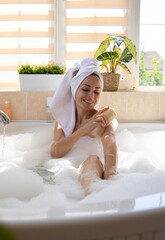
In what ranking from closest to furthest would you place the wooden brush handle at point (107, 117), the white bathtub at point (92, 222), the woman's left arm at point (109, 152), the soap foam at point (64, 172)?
1. the white bathtub at point (92, 222)
2. the soap foam at point (64, 172)
3. the woman's left arm at point (109, 152)
4. the wooden brush handle at point (107, 117)

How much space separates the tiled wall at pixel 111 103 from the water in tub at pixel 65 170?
0.54 feet

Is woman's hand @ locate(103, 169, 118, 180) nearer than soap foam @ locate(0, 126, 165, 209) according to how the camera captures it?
No

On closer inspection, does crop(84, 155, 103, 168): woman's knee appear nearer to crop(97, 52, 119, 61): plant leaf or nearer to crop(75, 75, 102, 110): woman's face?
crop(75, 75, 102, 110): woman's face

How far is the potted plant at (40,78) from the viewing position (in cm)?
263

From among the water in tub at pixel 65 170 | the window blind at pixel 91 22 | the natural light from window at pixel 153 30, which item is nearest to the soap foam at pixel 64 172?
the water in tub at pixel 65 170

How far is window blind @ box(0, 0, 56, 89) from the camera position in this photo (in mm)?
2957

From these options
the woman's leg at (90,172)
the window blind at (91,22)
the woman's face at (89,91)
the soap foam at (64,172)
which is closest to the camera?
the soap foam at (64,172)

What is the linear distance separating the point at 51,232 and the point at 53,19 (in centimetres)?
261

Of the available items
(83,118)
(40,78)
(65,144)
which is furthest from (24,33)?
(65,144)

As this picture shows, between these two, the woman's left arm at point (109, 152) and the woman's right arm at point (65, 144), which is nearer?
the woman's left arm at point (109, 152)

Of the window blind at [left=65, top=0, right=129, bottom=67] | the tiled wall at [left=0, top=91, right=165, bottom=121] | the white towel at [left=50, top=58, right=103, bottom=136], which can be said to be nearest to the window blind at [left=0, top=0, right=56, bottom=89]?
the window blind at [left=65, top=0, right=129, bottom=67]

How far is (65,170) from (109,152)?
258 mm

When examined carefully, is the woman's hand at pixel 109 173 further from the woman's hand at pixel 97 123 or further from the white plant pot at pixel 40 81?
the white plant pot at pixel 40 81

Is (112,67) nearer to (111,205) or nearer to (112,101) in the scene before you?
(112,101)
